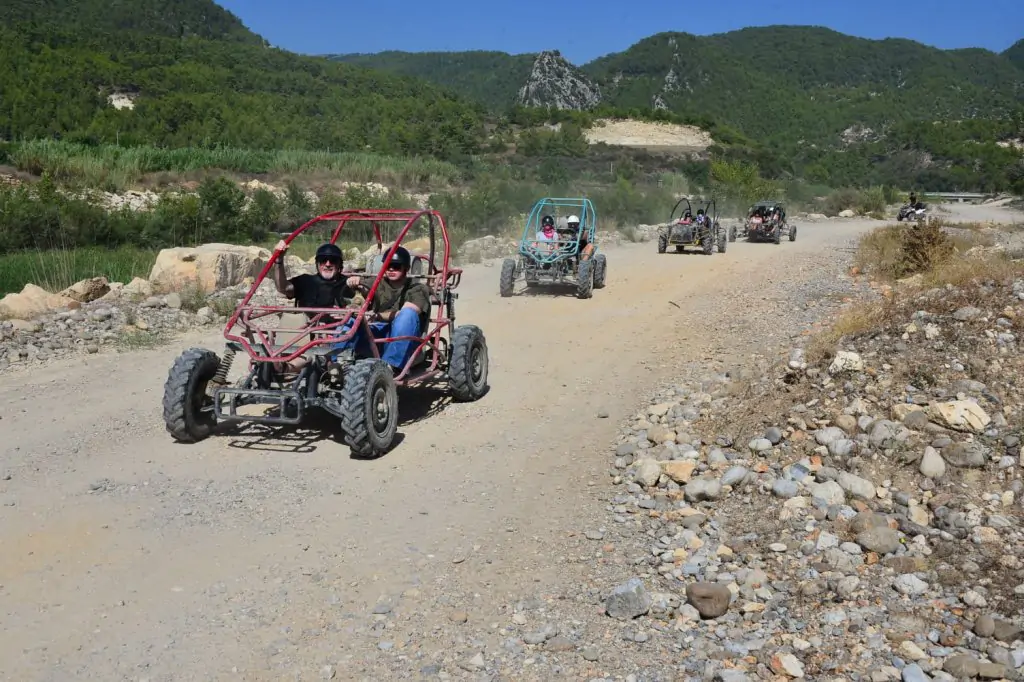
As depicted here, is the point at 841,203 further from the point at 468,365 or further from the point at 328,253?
the point at 328,253

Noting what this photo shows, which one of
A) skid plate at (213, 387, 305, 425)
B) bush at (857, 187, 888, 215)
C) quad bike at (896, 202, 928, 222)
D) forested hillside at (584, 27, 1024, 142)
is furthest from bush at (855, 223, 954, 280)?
forested hillside at (584, 27, 1024, 142)

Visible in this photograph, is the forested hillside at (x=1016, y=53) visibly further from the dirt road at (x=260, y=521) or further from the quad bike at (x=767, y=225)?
the dirt road at (x=260, y=521)

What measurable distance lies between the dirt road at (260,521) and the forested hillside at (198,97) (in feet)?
124

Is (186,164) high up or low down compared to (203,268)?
up

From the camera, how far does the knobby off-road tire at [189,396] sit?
6.29m

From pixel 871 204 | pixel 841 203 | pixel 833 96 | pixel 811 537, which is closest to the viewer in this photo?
pixel 811 537

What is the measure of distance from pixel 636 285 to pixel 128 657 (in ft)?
40.7

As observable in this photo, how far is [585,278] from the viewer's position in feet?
44.7

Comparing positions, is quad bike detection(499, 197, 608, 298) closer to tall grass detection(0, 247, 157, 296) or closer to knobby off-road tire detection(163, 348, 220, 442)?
tall grass detection(0, 247, 157, 296)

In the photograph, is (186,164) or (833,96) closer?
(186,164)

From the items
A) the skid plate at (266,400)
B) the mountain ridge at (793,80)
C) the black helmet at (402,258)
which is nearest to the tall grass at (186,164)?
the black helmet at (402,258)

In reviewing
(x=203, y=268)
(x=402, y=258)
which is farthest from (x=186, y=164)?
(x=402, y=258)

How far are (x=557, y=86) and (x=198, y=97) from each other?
255 feet

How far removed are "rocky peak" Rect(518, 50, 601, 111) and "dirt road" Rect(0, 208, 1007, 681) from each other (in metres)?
117
